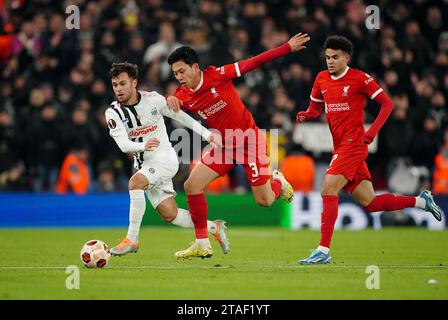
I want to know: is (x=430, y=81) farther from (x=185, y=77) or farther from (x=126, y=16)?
(x=185, y=77)

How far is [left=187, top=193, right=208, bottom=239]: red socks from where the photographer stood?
39.3 feet

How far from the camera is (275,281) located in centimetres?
977

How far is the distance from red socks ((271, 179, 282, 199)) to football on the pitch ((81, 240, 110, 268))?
2.67 m

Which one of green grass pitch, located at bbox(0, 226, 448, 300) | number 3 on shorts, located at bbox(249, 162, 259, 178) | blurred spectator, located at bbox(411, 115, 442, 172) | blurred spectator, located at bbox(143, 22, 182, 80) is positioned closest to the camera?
green grass pitch, located at bbox(0, 226, 448, 300)

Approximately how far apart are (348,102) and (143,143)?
2460 mm

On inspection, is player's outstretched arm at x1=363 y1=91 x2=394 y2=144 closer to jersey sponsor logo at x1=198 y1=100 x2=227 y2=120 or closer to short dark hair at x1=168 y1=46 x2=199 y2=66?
jersey sponsor logo at x1=198 y1=100 x2=227 y2=120

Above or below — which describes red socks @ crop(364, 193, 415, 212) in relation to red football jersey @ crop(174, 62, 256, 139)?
below

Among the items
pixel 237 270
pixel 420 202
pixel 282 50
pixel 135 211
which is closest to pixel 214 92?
pixel 282 50

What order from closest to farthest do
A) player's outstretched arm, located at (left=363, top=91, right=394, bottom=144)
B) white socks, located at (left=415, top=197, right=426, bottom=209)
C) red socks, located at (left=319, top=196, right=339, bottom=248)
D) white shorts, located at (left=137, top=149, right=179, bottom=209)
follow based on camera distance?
1. player's outstretched arm, located at (left=363, top=91, right=394, bottom=144)
2. red socks, located at (left=319, top=196, right=339, bottom=248)
3. white shorts, located at (left=137, top=149, right=179, bottom=209)
4. white socks, located at (left=415, top=197, right=426, bottom=209)

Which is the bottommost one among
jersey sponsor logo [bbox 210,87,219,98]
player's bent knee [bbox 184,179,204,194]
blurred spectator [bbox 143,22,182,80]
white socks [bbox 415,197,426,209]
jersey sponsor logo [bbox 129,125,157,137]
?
white socks [bbox 415,197,426,209]

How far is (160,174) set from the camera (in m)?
11.9

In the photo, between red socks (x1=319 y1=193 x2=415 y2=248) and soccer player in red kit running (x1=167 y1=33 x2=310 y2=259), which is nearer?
red socks (x1=319 y1=193 x2=415 y2=248)

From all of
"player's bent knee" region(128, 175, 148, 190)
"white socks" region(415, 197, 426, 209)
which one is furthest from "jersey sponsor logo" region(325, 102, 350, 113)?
"player's bent knee" region(128, 175, 148, 190)
